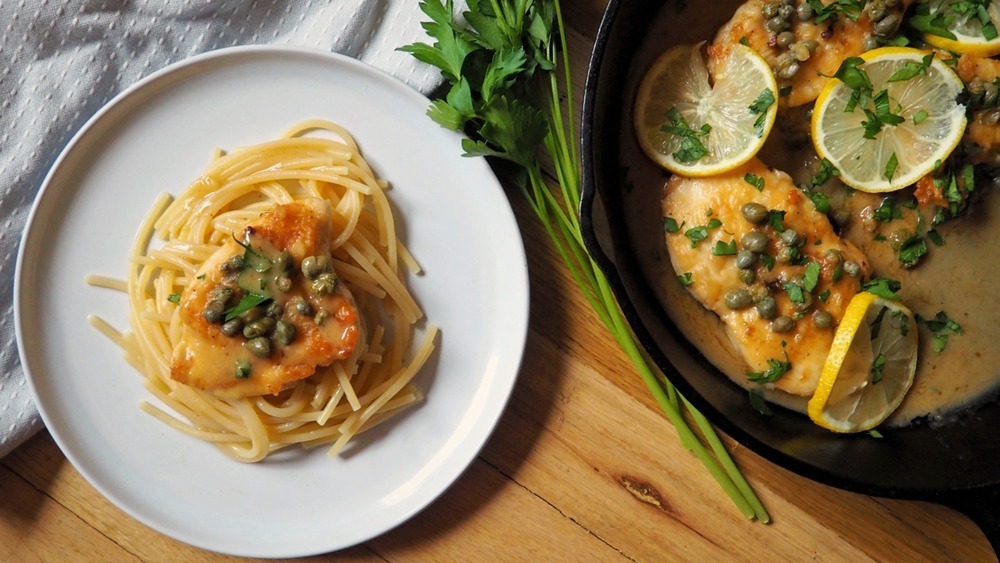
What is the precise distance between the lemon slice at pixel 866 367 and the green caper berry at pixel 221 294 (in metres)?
2.10

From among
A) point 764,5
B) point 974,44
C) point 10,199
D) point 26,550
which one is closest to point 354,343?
point 10,199

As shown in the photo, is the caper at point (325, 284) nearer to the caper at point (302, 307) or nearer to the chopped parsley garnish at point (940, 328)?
the caper at point (302, 307)

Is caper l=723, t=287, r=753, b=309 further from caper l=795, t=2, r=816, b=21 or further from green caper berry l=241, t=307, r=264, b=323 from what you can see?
green caper berry l=241, t=307, r=264, b=323

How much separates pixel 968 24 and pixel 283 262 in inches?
105

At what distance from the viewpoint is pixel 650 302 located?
8.80ft

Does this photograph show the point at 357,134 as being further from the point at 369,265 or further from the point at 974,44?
the point at 974,44

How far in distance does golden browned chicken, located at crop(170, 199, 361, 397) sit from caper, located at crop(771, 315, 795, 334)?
4.95 feet

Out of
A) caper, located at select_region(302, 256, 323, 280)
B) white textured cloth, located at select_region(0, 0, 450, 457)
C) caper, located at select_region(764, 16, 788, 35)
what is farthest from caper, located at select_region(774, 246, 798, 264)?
caper, located at select_region(302, 256, 323, 280)

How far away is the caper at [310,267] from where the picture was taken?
252cm

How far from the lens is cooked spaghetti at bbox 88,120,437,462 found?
2561mm

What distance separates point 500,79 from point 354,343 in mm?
1053

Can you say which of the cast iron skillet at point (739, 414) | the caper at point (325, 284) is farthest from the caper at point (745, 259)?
the caper at point (325, 284)

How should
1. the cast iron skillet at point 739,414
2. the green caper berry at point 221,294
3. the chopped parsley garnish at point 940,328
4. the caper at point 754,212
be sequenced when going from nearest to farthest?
the cast iron skillet at point 739,414, the green caper berry at point 221,294, the caper at point 754,212, the chopped parsley garnish at point 940,328

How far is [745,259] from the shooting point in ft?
8.55
